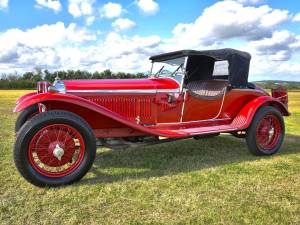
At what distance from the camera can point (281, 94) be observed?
8.05 m

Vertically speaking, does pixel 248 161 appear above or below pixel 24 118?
below

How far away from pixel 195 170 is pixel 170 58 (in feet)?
7.80

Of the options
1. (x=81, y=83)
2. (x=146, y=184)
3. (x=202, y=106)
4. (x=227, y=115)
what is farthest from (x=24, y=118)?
(x=227, y=115)

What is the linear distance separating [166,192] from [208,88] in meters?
3.22

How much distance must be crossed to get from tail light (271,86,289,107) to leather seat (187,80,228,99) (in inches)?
64.8

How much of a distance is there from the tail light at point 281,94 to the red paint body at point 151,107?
675 millimetres

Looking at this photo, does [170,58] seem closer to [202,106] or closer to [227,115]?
[202,106]

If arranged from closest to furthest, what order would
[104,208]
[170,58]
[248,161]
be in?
[104,208] → [248,161] → [170,58]

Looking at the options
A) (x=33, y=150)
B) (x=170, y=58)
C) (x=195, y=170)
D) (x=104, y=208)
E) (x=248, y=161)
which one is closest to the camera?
(x=104, y=208)

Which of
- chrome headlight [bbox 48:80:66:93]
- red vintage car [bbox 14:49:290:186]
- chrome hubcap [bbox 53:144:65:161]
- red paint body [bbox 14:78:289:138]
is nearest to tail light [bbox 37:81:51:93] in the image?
red vintage car [bbox 14:49:290:186]

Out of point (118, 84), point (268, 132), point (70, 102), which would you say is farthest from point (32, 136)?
point (268, 132)

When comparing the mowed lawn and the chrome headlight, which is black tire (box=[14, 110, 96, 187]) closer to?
the mowed lawn

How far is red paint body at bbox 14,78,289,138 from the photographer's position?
5543mm

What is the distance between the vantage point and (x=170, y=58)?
6.95m
